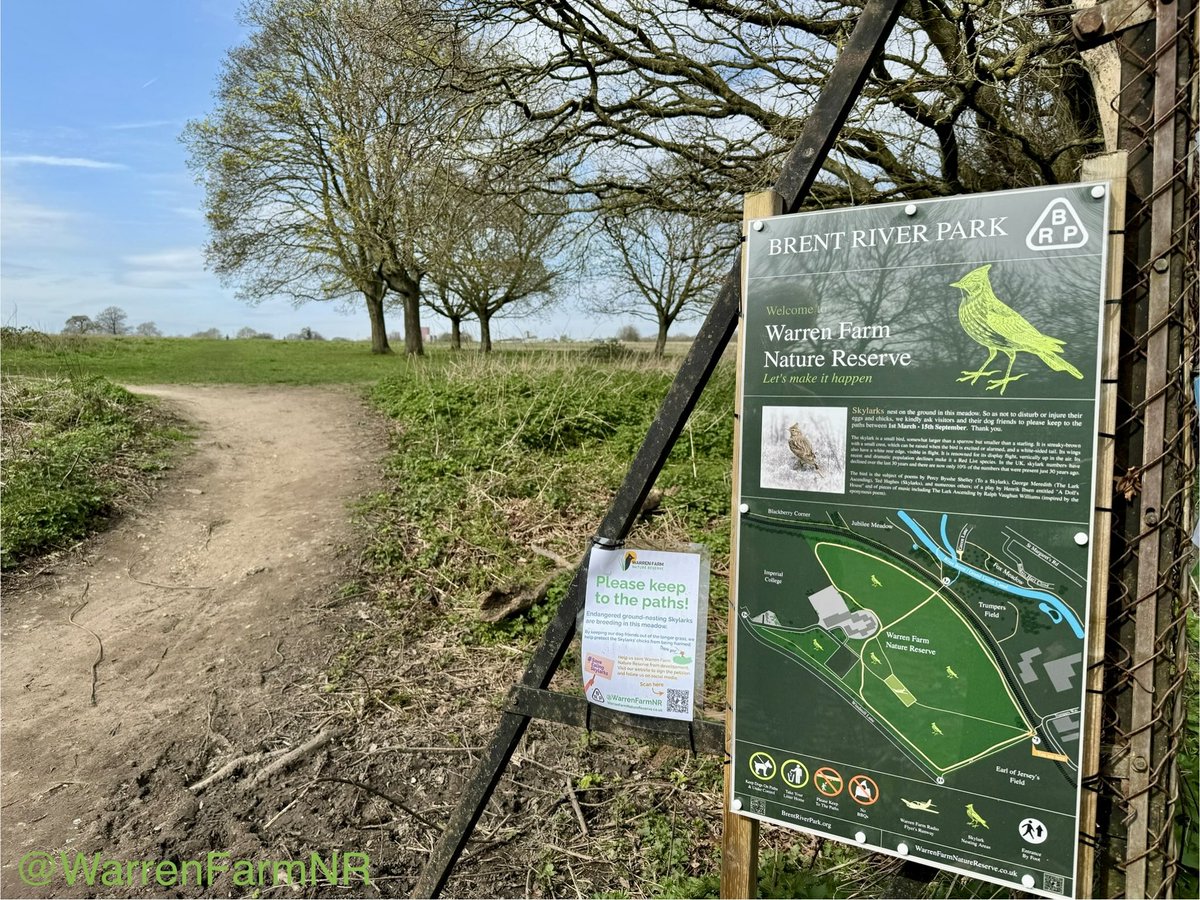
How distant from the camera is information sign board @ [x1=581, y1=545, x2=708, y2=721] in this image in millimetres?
2338

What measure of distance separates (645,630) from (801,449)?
2.70 feet

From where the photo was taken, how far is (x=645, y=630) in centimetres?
238

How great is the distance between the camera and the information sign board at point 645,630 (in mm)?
2338

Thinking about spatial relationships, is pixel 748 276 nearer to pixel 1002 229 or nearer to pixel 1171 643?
pixel 1002 229

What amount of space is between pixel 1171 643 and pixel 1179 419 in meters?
0.54

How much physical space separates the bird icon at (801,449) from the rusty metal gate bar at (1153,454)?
2.32 feet

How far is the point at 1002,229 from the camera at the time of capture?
1.76 metres

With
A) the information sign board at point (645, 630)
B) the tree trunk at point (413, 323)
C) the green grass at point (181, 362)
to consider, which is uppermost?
the tree trunk at point (413, 323)

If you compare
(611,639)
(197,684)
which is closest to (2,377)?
(197,684)

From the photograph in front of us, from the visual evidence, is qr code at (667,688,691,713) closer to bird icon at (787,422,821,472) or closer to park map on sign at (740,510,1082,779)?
park map on sign at (740,510,1082,779)

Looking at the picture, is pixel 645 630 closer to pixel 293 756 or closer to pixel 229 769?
pixel 293 756

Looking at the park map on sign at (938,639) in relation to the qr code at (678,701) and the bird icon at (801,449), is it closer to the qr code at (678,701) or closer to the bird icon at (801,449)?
the bird icon at (801,449)

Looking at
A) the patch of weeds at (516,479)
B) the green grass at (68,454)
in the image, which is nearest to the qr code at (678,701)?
the patch of weeds at (516,479)

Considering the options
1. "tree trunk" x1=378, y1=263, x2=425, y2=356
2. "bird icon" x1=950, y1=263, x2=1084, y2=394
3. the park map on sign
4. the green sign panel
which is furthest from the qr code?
"tree trunk" x1=378, y1=263, x2=425, y2=356
